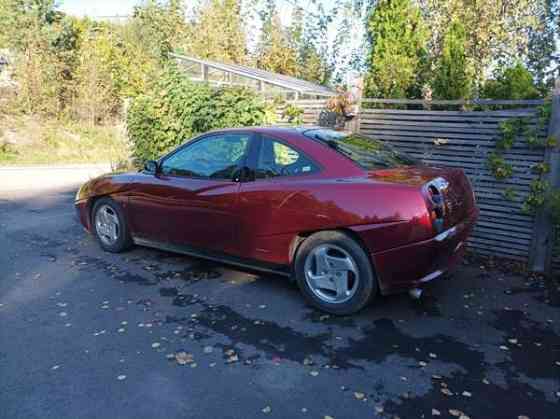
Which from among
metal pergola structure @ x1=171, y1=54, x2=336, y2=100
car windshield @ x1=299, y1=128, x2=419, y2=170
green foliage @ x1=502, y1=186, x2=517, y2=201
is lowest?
green foliage @ x1=502, y1=186, x2=517, y2=201

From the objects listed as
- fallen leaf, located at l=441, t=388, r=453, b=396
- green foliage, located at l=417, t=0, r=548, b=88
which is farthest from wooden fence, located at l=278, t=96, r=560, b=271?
green foliage, located at l=417, t=0, r=548, b=88

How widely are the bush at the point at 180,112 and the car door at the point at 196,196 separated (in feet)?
9.72

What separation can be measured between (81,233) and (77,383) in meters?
3.96

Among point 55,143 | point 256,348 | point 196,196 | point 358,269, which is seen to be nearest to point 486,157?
point 358,269

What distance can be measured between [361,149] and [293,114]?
3.25 meters

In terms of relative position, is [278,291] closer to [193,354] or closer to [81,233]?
[193,354]

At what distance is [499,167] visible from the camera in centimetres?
500

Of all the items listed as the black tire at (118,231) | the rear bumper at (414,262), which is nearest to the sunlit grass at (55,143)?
the black tire at (118,231)

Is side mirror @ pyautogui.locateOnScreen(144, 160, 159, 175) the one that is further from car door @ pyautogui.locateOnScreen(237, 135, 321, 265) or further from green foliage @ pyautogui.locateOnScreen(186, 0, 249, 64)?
green foliage @ pyautogui.locateOnScreen(186, 0, 249, 64)

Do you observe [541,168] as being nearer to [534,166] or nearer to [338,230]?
[534,166]

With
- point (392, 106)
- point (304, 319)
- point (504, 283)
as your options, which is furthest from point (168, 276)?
point (392, 106)

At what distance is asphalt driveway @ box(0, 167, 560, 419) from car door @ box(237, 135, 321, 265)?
47 centimetres

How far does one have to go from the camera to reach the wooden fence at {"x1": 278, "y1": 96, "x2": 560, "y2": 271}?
4871mm

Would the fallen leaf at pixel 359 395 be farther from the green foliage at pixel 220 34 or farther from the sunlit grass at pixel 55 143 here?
the green foliage at pixel 220 34
